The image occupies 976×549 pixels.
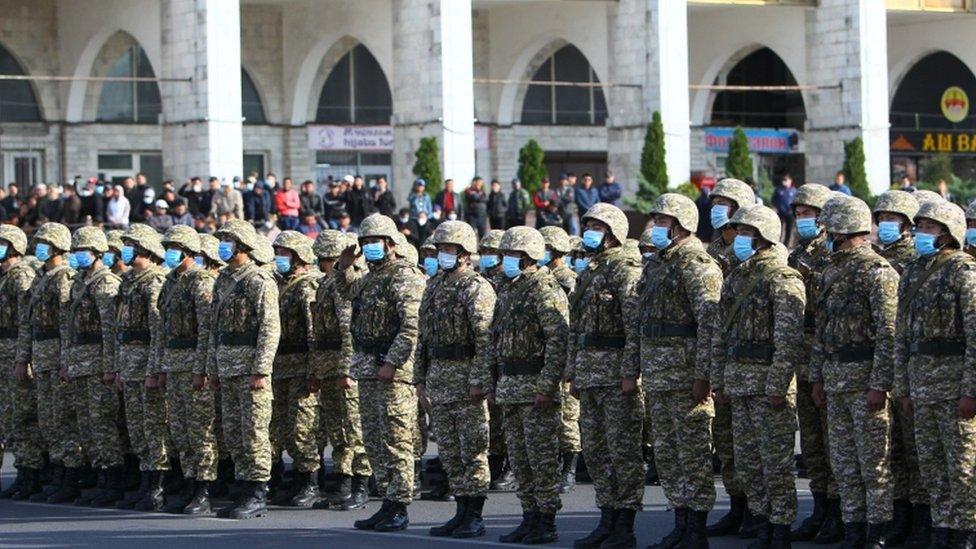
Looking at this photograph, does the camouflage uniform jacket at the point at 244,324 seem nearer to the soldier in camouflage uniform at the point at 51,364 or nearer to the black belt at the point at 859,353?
the soldier in camouflage uniform at the point at 51,364

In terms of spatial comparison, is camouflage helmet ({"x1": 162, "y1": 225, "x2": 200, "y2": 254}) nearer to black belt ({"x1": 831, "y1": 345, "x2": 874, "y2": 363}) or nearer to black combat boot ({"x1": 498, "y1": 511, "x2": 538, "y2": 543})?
black combat boot ({"x1": 498, "y1": 511, "x2": 538, "y2": 543})

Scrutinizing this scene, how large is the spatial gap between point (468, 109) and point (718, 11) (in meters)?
8.65

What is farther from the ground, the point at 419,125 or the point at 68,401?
the point at 419,125

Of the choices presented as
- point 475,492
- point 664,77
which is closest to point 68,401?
point 475,492

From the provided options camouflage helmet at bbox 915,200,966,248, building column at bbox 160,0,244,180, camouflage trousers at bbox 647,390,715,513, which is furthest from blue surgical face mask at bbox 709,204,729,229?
building column at bbox 160,0,244,180

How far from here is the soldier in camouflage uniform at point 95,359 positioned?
1441cm

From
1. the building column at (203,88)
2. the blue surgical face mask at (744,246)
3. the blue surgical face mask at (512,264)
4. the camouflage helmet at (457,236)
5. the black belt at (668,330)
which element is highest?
the building column at (203,88)

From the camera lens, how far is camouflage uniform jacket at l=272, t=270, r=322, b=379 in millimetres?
13922

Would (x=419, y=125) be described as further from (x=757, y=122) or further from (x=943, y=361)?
(x=943, y=361)

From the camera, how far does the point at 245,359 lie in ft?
43.2

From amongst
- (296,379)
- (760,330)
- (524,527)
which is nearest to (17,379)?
(296,379)

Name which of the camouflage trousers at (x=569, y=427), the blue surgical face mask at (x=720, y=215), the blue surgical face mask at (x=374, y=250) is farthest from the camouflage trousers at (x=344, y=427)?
the blue surgical face mask at (x=720, y=215)

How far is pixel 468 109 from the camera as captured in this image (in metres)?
34.3

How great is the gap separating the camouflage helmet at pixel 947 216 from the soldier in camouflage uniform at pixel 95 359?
6.63m
